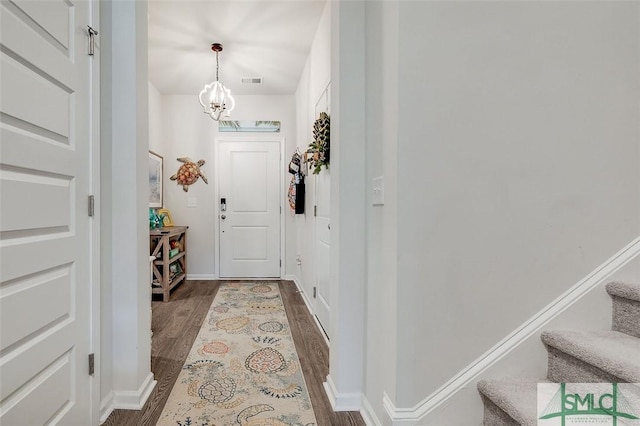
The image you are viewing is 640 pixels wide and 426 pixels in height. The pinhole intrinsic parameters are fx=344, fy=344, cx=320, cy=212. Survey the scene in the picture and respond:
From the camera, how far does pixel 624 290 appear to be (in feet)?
4.54

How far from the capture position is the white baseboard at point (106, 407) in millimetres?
1705

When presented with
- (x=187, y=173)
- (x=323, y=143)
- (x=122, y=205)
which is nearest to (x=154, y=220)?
(x=187, y=173)

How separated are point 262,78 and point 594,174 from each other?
377cm

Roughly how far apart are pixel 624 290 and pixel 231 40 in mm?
3512

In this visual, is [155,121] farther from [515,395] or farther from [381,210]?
[515,395]

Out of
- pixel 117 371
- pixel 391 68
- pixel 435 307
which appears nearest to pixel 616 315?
pixel 435 307

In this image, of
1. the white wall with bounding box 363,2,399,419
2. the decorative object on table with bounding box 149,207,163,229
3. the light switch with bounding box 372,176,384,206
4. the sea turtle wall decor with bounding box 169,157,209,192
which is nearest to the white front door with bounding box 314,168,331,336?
the white wall with bounding box 363,2,399,419

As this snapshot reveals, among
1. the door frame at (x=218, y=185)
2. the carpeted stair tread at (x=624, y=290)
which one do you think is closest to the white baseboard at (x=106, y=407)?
the carpeted stair tread at (x=624, y=290)

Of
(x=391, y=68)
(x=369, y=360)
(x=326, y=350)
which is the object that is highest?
(x=391, y=68)

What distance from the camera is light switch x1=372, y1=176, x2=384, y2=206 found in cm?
152

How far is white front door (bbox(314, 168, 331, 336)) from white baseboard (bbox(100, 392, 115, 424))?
1505 mm

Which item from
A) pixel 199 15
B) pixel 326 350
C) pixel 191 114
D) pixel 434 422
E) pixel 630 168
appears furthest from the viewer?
pixel 191 114

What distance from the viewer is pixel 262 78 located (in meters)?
4.34

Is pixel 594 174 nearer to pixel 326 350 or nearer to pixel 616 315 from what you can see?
pixel 616 315
